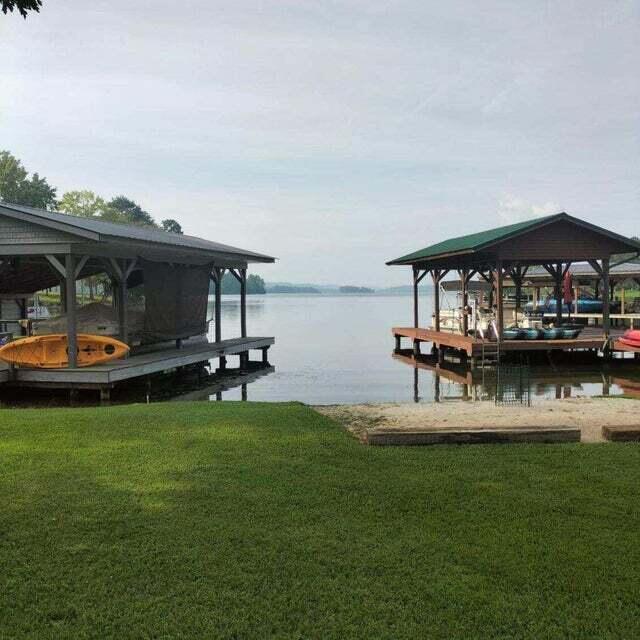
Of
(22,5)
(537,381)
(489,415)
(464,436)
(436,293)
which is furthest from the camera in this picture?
(436,293)

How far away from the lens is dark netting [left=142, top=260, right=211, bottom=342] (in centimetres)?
2020

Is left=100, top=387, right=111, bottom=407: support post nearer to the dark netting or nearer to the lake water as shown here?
the lake water

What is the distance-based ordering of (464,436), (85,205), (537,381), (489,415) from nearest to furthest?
(464,436) → (489,415) → (537,381) → (85,205)

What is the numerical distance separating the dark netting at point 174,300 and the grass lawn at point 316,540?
1327 cm

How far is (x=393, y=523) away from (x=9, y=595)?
250 centimetres

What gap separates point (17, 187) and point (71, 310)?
55.8 metres

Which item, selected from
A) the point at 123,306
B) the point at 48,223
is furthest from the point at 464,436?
the point at 123,306

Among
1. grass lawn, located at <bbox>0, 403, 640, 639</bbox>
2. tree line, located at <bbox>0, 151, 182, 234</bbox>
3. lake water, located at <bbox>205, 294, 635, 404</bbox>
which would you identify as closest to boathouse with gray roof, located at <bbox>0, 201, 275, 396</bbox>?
lake water, located at <bbox>205, 294, 635, 404</bbox>

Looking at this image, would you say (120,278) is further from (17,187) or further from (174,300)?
(17,187)

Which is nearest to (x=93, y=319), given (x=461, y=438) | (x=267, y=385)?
(x=267, y=385)

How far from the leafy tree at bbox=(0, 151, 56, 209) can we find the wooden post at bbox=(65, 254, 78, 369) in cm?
5353

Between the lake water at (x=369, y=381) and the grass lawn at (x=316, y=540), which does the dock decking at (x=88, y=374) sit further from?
the grass lawn at (x=316, y=540)

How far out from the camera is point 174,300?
21.3m

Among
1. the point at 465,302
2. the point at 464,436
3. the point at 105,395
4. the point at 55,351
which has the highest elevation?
the point at 465,302
